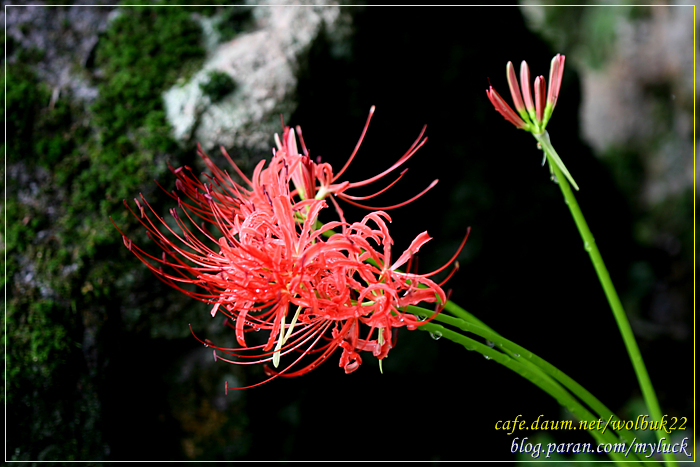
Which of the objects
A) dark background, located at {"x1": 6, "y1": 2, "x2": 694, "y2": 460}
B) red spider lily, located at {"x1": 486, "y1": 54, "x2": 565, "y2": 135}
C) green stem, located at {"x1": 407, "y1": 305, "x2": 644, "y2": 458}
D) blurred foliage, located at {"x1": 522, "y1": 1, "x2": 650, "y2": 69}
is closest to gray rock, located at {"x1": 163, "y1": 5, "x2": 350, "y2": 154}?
dark background, located at {"x1": 6, "y1": 2, "x2": 694, "y2": 460}

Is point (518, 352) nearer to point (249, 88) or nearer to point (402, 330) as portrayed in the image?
point (402, 330)

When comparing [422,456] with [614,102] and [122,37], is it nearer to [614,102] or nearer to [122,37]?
[122,37]

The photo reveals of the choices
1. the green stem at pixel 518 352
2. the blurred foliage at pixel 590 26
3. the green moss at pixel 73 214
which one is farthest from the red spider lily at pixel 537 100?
the blurred foliage at pixel 590 26

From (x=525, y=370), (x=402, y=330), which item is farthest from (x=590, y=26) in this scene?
(x=525, y=370)

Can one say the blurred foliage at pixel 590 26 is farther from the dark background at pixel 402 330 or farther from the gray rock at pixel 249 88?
the gray rock at pixel 249 88

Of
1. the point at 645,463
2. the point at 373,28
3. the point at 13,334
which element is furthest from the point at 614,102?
the point at 13,334

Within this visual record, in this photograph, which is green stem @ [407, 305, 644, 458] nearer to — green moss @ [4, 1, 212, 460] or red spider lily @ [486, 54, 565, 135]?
red spider lily @ [486, 54, 565, 135]
